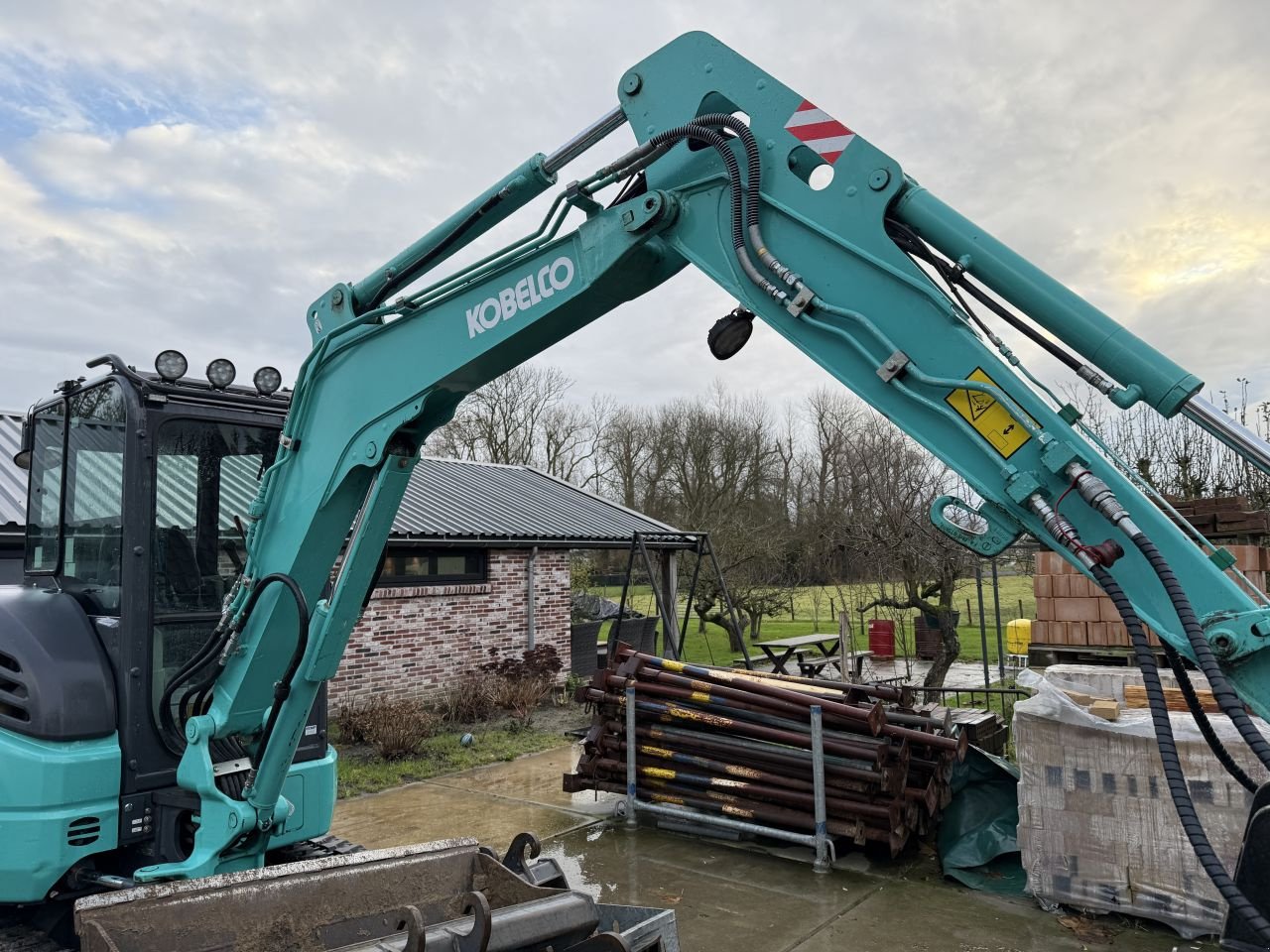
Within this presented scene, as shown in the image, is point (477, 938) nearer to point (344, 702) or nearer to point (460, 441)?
point (344, 702)

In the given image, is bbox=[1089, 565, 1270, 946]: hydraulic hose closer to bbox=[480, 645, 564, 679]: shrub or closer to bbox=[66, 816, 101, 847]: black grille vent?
bbox=[66, 816, 101, 847]: black grille vent

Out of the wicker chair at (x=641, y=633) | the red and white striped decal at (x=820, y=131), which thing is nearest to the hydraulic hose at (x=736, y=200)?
the red and white striped decal at (x=820, y=131)

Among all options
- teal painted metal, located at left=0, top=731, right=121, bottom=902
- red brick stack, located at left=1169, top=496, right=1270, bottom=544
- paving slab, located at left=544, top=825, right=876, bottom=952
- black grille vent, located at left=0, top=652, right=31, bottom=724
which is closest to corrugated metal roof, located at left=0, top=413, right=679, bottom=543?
paving slab, located at left=544, top=825, right=876, bottom=952

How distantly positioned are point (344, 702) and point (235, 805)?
312 inches

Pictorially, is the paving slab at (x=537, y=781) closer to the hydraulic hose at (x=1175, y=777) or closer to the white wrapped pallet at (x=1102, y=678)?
the white wrapped pallet at (x=1102, y=678)

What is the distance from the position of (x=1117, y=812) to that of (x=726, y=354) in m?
4.11

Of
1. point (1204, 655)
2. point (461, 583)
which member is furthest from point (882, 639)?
point (1204, 655)

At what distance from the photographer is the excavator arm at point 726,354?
2332 millimetres

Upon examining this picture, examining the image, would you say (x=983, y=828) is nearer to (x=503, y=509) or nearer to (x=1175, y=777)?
(x=1175, y=777)

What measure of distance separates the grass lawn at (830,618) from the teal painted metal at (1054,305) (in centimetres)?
1715

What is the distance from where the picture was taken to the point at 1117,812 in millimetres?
5352

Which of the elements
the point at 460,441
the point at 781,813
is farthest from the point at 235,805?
the point at 460,441

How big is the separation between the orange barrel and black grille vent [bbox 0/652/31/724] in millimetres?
17293

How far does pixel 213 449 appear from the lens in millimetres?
4422
